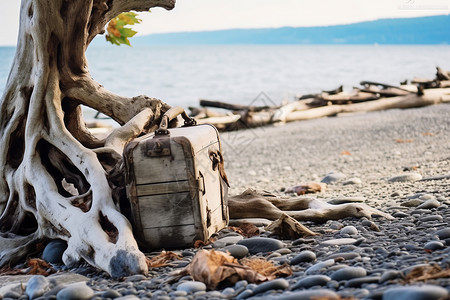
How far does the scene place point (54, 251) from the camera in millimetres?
4395

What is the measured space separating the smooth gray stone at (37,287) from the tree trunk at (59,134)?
61 centimetres

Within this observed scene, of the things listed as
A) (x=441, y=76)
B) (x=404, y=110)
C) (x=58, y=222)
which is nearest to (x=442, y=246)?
(x=58, y=222)

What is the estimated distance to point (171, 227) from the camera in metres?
4.16

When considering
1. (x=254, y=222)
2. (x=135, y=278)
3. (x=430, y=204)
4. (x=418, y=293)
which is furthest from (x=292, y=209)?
(x=418, y=293)

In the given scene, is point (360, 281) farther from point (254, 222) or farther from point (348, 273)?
point (254, 222)

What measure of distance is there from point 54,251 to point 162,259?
3.27 ft

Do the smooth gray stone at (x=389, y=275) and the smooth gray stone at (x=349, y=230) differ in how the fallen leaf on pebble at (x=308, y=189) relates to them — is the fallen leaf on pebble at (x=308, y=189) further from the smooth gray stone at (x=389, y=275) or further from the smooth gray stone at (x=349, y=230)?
the smooth gray stone at (x=389, y=275)

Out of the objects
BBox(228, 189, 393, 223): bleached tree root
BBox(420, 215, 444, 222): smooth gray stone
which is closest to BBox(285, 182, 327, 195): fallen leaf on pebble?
BBox(228, 189, 393, 223): bleached tree root

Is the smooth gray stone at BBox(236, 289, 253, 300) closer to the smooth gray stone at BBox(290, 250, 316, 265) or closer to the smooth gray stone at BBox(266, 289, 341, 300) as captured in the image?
the smooth gray stone at BBox(266, 289, 341, 300)

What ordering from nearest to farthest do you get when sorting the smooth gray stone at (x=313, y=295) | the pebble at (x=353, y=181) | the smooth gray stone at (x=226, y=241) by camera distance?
the smooth gray stone at (x=313, y=295), the smooth gray stone at (x=226, y=241), the pebble at (x=353, y=181)

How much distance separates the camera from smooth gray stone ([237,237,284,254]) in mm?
3982

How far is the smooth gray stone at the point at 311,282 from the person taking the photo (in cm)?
299

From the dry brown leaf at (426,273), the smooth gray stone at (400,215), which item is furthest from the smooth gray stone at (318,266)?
the smooth gray stone at (400,215)

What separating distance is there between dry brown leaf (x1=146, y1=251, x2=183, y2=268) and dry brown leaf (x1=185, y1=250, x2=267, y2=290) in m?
0.47
